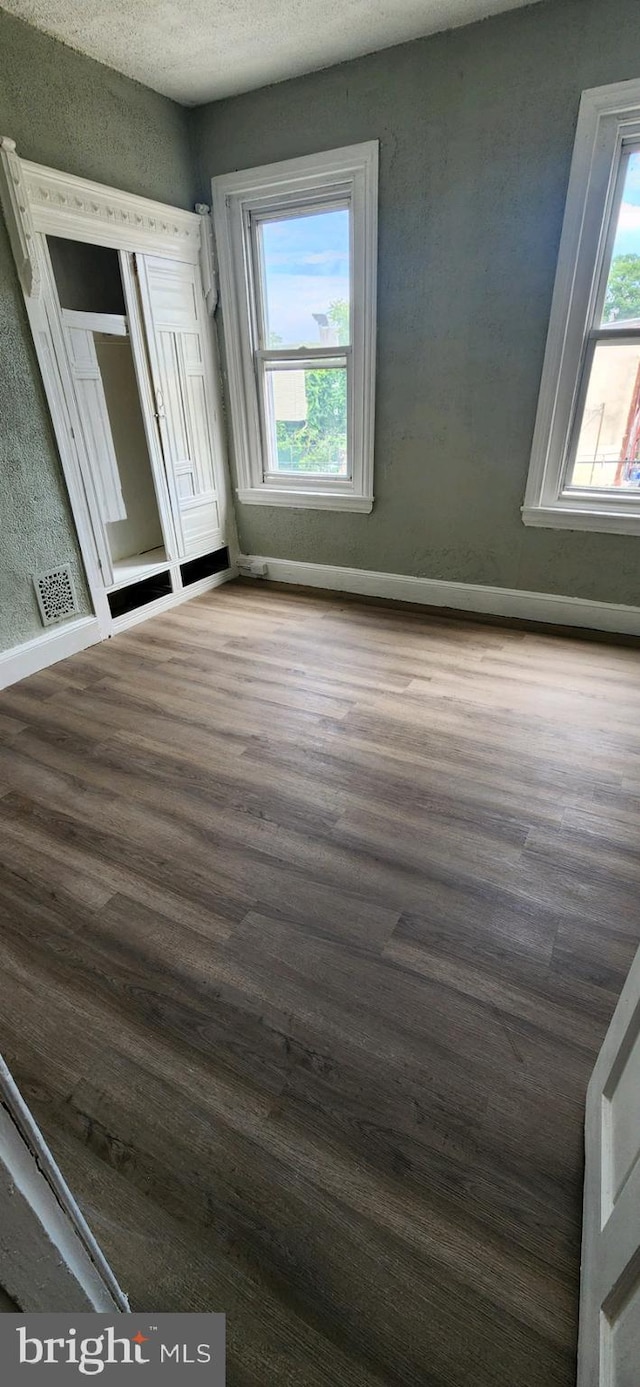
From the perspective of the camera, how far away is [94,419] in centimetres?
314

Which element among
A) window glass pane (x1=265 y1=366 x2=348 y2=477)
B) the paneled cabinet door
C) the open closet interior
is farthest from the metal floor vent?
window glass pane (x1=265 y1=366 x2=348 y2=477)

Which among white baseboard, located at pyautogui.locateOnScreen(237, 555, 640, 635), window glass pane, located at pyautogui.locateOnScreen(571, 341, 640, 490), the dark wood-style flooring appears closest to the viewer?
the dark wood-style flooring

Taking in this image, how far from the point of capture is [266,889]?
1.71 m

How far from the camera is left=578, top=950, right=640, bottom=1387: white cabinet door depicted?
27.6 inches

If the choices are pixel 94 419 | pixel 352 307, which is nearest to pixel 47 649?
pixel 94 419

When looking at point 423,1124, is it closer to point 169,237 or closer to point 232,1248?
point 232,1248

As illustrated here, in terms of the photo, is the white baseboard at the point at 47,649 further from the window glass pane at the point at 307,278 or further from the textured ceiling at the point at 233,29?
the textured ceiling at the point at 233,29

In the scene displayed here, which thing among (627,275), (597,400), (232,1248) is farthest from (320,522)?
(232,1248)

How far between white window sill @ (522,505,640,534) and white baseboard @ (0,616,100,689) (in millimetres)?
2494

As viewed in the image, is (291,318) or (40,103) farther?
(291,318)

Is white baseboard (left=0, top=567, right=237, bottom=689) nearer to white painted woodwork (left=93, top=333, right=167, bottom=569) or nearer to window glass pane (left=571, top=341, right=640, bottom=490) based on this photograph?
white painted woodwork (left=93, top=333, right=167, bottom=569)

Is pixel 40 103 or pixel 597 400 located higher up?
pixel 40 103

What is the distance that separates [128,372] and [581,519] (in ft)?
9.38

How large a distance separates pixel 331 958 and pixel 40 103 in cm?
368
